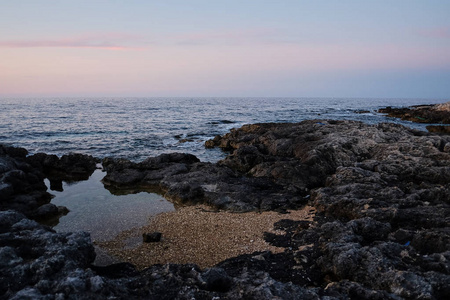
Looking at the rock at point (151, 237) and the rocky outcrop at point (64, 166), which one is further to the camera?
the rocky outcrop at point (64, 166)

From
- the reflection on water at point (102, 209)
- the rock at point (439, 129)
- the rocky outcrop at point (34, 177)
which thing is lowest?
the reflection on water at point (102, 209)

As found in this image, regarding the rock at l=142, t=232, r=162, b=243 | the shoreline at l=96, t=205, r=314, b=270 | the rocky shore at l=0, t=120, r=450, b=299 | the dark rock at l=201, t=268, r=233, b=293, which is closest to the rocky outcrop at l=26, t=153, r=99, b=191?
the rocky shore at l=0, t=120, r=450, b=299

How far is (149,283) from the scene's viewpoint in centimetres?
748

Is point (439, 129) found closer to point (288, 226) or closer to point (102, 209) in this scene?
point (288, 226)

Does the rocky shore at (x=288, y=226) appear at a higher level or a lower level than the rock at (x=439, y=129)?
lower

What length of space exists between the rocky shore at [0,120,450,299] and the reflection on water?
125cm

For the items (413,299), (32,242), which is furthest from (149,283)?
(413,299)

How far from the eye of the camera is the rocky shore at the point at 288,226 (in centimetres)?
716

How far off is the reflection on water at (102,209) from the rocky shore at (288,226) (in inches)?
49.3

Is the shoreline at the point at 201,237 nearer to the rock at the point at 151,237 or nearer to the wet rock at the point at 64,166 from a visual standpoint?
the rock at the point at 151,237

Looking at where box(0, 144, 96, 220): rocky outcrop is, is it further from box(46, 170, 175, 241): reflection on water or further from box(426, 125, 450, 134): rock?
box(426, 125, 450, 134): rock

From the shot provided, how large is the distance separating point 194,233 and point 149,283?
594cm

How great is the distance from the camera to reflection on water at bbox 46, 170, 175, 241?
14.4 m

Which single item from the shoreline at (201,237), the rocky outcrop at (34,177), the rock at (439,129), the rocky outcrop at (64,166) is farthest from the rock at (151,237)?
the rock at (439,129)
